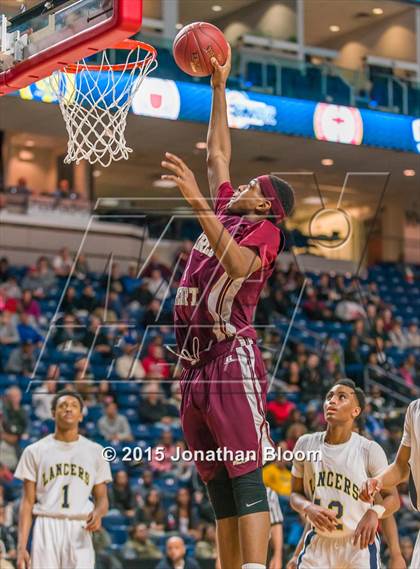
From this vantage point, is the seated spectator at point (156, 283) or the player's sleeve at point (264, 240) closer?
the player's sleeve at point (264, 240)

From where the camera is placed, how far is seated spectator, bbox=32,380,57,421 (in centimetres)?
1254

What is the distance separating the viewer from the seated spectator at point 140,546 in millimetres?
10719

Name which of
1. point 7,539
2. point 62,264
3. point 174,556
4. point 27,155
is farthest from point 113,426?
point 27,155

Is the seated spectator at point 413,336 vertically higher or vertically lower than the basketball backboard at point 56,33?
lower

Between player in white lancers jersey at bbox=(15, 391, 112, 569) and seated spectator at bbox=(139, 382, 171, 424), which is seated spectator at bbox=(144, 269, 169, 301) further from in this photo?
player in white lancers jersey at bbox=(15, 391, 112, 569)

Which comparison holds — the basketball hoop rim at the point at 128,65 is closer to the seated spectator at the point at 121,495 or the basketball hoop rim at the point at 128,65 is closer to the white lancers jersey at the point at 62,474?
the white lancers jersey at the point at 62,474

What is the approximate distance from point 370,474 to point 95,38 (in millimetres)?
3371

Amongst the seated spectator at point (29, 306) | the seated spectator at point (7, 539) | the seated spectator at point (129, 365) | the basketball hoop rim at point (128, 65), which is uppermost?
the basketball hoop rim at point (128, 65)

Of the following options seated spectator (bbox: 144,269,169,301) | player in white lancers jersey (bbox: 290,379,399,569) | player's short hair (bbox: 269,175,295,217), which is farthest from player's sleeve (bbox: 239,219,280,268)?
seated spectator (bbox: 144,269,169,301)

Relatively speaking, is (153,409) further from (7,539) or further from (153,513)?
(7,539)

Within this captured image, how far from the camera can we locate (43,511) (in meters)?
7.54

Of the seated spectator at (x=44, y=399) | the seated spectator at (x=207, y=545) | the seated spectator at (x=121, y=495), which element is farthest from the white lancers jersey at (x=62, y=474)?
the seated spectator at (x=44, y=399)

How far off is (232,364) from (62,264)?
1176cm

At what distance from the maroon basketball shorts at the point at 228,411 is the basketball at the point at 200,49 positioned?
59.3 inches
